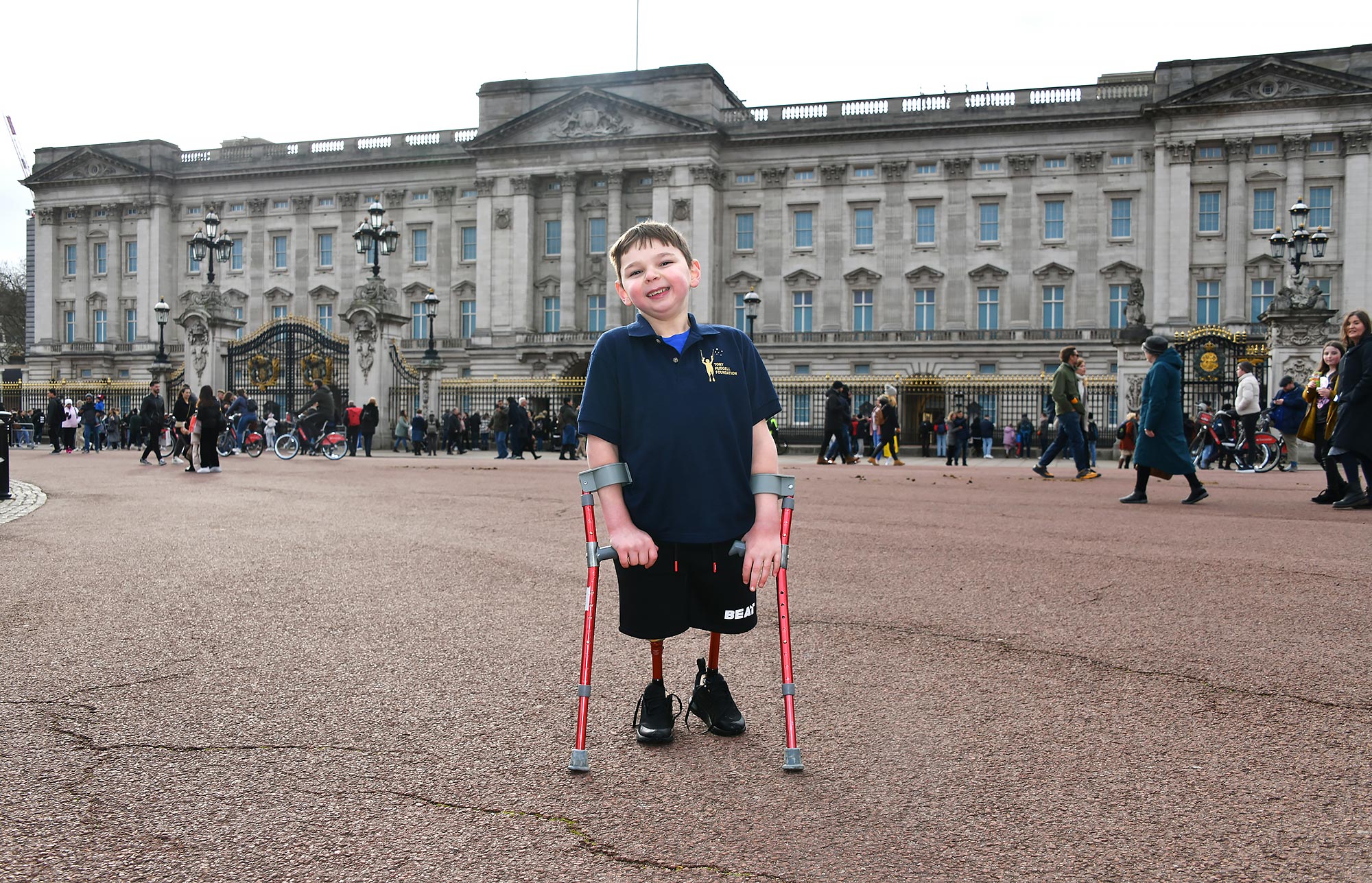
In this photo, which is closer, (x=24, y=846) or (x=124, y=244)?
(x=24, y=846)

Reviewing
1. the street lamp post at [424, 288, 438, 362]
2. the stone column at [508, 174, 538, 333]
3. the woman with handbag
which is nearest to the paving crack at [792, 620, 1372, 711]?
the woman with handbag

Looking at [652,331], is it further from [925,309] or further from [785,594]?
[925,309]

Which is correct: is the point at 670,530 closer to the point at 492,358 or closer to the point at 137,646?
the point at 137,646

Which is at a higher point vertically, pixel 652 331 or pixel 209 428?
pixel 652 331

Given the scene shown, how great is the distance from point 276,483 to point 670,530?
1495 centimetres

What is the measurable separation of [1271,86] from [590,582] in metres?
54.7

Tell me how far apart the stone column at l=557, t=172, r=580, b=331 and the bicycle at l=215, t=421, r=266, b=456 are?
103ft

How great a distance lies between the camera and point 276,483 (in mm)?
17500

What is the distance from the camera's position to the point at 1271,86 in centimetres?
4969

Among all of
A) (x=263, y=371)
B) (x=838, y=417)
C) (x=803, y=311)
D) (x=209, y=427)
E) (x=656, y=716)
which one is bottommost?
(x=656, y=716)

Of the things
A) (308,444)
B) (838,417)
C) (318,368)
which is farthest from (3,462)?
(318,368)

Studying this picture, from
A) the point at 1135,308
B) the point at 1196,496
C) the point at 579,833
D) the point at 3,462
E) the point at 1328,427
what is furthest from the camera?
the point at 1135,308

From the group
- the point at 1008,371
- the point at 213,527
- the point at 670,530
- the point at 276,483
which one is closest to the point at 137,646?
the point at 670,530

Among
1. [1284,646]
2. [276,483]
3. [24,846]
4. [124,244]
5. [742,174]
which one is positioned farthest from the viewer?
[124,244]
